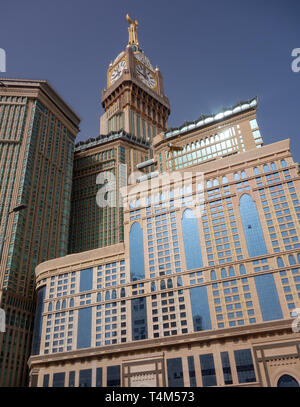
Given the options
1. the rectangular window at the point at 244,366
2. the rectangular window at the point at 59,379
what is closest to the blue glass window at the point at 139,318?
the rectangular window at the point at 59,379

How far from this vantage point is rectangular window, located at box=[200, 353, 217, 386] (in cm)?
7831

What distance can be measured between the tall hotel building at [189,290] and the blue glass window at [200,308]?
25 centimetres

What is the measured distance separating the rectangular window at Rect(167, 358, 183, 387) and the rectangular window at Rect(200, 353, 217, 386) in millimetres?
5021

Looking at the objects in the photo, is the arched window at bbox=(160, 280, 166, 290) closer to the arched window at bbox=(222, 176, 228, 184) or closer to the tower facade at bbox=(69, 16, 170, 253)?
the arched window at bbox=(222, 176, 228, 184)

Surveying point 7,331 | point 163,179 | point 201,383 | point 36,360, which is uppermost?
point 163,179

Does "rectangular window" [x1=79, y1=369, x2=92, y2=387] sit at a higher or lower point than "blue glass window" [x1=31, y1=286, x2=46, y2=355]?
lower

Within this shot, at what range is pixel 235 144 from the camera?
137 metres

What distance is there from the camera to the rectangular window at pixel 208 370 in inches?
3083

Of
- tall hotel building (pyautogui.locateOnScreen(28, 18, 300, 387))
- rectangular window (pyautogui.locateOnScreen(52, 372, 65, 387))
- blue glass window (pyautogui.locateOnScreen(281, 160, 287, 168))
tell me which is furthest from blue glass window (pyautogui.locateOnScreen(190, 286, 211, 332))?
blue glass window (pyautogui.locateOnScreen(281, 160, 287, 168))

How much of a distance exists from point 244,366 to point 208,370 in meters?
7.76

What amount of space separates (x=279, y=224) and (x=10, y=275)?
250 feet

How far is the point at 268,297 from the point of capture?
83062 millimetres

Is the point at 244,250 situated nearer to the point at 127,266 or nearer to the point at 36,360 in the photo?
the point at 127,266

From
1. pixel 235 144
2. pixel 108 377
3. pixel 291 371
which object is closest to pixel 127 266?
pixel 108 377
